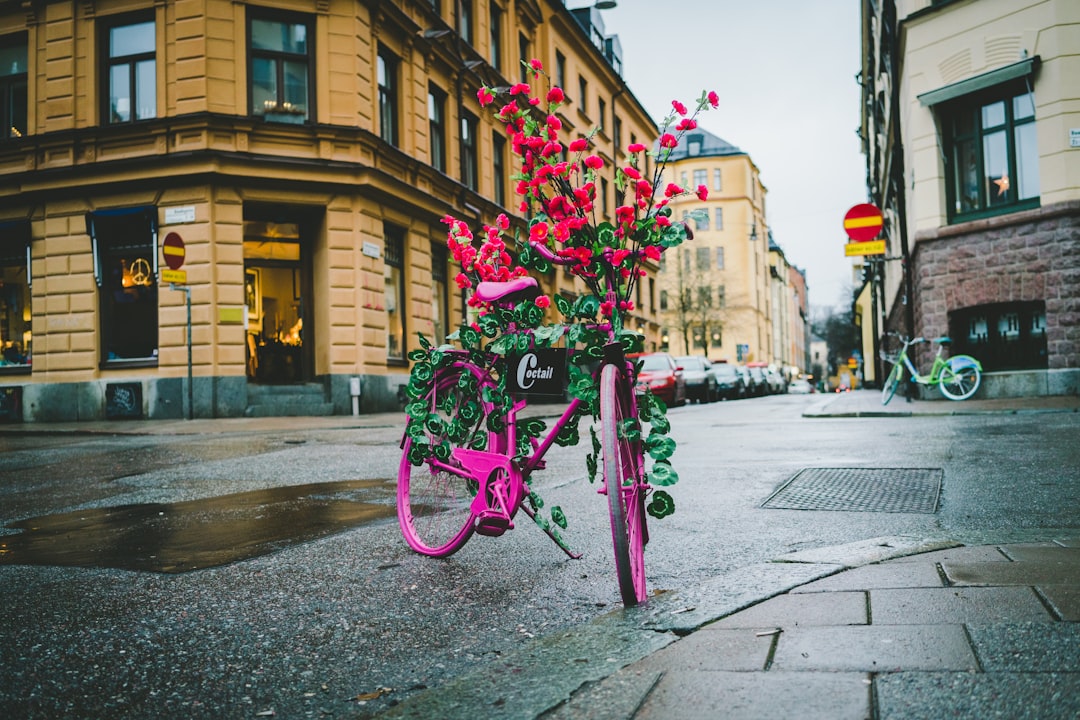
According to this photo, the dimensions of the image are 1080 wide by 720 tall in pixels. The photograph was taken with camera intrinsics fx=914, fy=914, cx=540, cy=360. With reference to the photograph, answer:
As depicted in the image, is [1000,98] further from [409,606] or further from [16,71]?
[16,71]

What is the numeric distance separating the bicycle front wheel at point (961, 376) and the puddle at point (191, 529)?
42.3 feet

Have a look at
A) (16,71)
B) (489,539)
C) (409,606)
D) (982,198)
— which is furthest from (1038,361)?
(16,71)

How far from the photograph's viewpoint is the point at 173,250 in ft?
54.3

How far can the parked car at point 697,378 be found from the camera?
29656mm

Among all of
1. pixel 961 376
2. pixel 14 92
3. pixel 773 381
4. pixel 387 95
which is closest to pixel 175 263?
pixel 14 92

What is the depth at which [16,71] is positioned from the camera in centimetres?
1991

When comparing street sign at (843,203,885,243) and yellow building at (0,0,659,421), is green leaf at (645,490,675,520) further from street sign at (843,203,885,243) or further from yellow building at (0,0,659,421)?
yellow building at (0,0,659,421)

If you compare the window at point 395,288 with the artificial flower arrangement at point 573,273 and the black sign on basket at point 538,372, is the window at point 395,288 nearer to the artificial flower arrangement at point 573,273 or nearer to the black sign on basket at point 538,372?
the artificial flower arrangement at point 573,273

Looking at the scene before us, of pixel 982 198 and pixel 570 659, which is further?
pixel 982 198

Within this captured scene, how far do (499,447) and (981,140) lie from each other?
16496mm

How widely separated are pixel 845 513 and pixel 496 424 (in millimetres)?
2348

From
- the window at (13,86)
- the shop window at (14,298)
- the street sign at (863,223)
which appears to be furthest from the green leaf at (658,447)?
the window at (13,86)

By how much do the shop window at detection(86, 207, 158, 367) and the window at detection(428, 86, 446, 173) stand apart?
25.6 ft

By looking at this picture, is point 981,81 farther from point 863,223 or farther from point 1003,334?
point 1003,334
